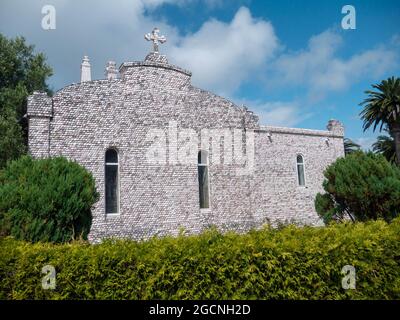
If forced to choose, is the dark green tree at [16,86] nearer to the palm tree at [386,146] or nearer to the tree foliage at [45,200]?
the tree foliage at [45,200]

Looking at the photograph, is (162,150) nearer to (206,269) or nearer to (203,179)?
(203,179)

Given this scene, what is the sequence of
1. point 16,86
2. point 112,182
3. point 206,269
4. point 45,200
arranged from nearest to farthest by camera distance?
1. point 206,269
2. point 45,200
3. point 112,182
4. point 16,86

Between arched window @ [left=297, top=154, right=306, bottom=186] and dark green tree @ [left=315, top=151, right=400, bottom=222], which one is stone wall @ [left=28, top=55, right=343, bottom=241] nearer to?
arched window @ [left=297, top=154, right=306, bottom=186]

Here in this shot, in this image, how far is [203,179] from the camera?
58.1 ft

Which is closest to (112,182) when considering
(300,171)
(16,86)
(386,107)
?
(16,86)

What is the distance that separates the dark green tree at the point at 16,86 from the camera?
17328mm

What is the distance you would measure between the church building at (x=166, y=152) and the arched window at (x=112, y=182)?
44 mm

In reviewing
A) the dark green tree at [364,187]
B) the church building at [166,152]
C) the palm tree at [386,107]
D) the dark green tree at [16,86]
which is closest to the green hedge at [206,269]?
the dark green tree at [364,187]

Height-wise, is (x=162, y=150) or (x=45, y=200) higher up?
(x=162, y=150)

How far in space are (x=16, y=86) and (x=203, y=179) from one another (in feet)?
38.5

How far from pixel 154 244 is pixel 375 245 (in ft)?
13.0

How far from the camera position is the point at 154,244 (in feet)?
19.6

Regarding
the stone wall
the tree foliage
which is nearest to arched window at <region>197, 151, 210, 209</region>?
the stone wall
